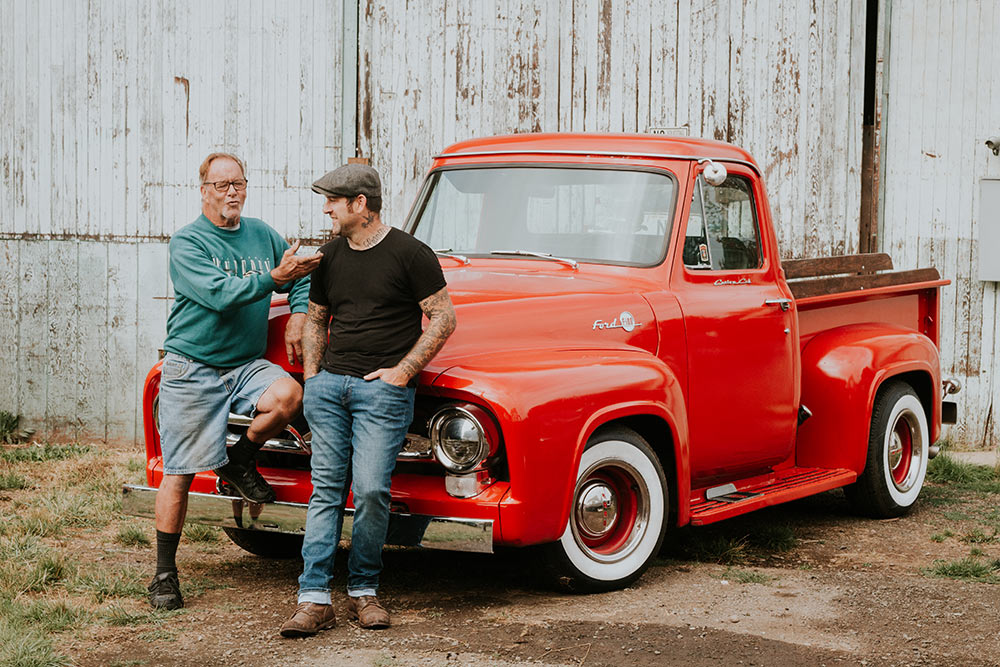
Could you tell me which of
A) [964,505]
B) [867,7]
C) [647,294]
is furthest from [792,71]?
[647,294]

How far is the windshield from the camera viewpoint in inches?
251

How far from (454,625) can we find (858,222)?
651 cm

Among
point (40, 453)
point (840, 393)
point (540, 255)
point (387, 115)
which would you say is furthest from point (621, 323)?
point (40, 453)

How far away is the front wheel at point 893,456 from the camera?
7410mm

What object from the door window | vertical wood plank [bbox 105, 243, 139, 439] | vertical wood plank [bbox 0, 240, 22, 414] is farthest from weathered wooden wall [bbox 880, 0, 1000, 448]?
vertical wood plank [bbox 0, 240, 22, 414]

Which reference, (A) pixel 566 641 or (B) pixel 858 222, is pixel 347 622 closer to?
(A) pixel 566 641

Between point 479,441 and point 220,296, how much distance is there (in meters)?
1.20

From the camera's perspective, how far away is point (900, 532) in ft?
23.9

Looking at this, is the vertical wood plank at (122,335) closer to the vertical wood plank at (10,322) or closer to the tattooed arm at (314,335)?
the vertical wood plank at (10,322)

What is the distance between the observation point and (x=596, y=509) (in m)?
5.57

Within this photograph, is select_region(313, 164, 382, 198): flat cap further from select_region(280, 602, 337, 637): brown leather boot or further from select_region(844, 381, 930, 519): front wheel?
select_region(844, 381, 930, 519): front wheel

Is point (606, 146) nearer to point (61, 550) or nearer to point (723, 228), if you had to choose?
point (723, 228)

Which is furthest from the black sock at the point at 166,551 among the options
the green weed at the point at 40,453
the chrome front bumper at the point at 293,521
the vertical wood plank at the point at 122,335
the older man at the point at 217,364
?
the vertical wood plank at the point at 122,335

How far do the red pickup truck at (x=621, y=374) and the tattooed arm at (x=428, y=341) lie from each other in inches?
5.8
